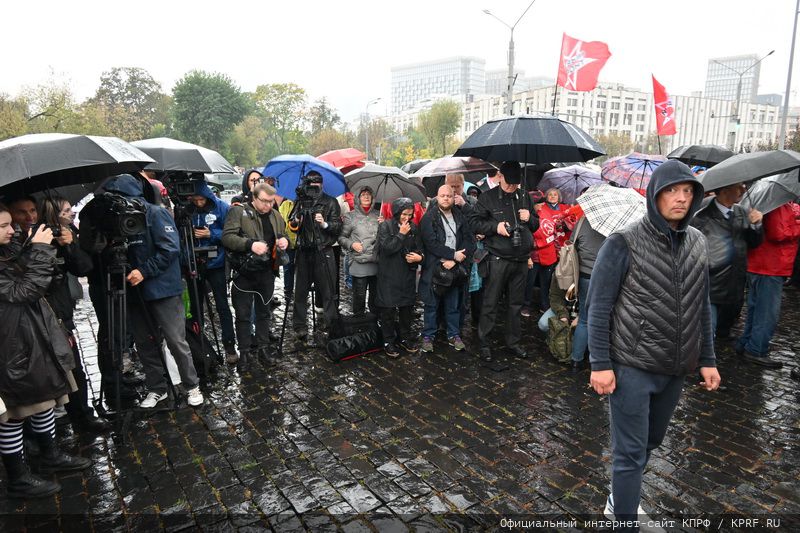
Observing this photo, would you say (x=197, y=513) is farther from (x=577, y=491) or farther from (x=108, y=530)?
(x=577, y=491)

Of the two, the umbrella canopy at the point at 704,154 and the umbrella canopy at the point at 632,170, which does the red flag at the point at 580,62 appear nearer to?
the umbrella canopy at the point at 704,154

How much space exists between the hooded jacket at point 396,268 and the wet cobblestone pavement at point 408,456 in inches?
36.7

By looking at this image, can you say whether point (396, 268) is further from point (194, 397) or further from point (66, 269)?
point (66, 269)

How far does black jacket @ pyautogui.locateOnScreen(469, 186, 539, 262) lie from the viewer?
17.6ft

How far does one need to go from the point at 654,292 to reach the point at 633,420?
2.25ft

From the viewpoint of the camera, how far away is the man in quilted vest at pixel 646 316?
8.39 feet

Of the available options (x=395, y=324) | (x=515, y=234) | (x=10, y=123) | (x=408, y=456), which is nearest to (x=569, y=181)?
(x=515, y=234)

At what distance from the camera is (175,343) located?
4438 mm

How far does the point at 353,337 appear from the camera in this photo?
569 centimetres

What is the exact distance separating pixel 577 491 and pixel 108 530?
2.92 metres

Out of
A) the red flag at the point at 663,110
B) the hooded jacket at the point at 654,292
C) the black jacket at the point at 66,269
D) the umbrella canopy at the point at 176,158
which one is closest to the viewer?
the hooded jacket at the point at 654,292

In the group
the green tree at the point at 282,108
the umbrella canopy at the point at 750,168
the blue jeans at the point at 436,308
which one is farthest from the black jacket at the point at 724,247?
the green tree at the point at 282,108

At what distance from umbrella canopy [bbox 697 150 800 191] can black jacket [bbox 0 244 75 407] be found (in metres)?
5.54

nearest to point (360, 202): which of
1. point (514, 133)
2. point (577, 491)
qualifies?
point (514, 133)
